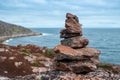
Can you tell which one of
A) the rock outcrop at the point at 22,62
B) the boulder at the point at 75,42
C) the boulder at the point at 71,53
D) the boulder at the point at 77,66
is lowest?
the rock outcrop at the point at 22,62

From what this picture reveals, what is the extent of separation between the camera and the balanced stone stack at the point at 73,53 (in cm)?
4050

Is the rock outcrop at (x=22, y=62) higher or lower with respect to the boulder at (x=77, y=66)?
lower

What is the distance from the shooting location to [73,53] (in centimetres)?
4053

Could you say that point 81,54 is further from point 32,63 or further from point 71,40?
point 32,63

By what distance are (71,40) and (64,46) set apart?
3.42 ft

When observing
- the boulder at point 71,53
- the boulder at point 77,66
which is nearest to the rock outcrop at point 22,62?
the boulder at point 77,66

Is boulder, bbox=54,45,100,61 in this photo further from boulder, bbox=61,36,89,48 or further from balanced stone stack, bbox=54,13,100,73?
boulder, bbox=61,36,89,48

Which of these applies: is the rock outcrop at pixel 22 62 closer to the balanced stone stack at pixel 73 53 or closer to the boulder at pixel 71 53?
the balanced stone stack at pixel 73 53

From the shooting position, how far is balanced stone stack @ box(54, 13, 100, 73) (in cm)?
4050

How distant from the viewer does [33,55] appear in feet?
230

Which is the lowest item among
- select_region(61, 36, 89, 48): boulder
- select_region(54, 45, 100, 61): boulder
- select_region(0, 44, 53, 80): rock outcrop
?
select_region(0, 44, 53, 80): rock outcrop

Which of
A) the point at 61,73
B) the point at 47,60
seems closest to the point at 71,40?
the point at 61,73

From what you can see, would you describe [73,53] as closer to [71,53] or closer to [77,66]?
[71,53]

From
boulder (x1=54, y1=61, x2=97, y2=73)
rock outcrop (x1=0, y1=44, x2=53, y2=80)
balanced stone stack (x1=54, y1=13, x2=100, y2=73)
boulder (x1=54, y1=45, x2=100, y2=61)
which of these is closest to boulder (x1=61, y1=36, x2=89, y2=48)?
balanced stone stack (x1=54, y1=13, x2=100, y2=73)
